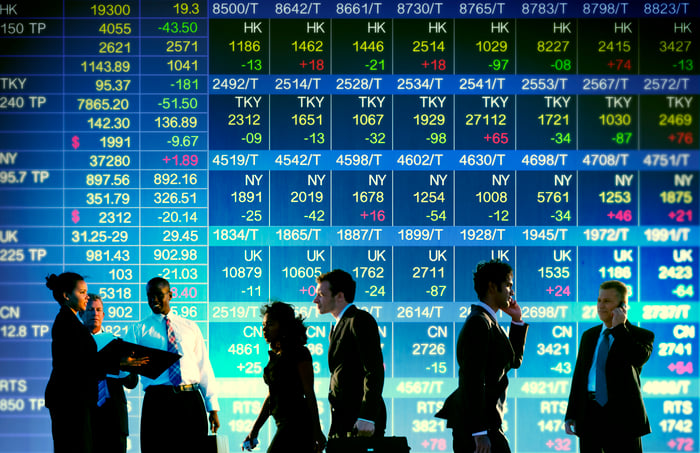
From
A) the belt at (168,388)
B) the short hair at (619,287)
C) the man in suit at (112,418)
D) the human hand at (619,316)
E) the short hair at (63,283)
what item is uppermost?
the short hair at (63,283)

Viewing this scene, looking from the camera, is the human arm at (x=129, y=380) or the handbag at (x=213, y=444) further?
the human arm at (x=129, y=380)

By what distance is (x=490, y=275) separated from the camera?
4297mm

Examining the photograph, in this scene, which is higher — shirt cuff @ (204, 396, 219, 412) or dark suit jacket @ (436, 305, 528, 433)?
dark suit jacket @ (436, 305, 528, 433)

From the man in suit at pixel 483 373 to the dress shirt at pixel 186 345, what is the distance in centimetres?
168

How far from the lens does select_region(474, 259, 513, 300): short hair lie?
429cm

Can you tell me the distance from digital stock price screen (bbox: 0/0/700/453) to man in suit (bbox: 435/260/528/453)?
68.2 inches

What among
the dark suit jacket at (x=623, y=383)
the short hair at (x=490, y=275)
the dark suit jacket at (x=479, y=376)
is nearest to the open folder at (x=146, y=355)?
the dark suit jacket at (x=479, y=376)

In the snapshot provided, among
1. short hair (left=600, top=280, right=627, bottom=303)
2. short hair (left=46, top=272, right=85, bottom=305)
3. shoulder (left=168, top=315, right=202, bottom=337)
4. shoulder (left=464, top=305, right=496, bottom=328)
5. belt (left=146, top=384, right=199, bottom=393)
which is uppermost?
short hair (left=46, top=272, right=85, bottom=305)

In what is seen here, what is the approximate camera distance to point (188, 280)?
6.00 m

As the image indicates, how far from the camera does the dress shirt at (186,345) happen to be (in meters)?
5.21

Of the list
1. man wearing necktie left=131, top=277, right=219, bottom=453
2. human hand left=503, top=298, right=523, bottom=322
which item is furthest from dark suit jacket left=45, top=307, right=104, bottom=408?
human hand left=503, top=298, right=523, bottom=322

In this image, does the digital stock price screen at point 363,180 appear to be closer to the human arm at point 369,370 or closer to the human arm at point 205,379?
the human arm at point 205,379

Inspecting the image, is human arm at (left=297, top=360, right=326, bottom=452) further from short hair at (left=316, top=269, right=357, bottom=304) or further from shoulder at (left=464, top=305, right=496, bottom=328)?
shoulder at (left=464, top=305, right=496, bottom=328)

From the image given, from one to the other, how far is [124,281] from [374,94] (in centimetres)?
220
